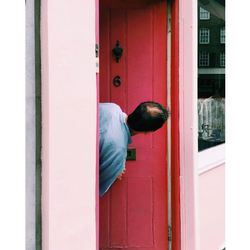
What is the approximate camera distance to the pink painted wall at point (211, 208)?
4.26 meters

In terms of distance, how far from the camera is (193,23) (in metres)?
3.87

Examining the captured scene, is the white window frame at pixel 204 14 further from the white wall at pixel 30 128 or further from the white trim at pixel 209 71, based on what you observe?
the white wall at pixel 30 128

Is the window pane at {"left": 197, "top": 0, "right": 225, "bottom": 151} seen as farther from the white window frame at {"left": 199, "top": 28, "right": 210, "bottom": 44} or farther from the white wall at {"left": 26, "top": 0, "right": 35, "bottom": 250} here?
the white wall at {"left": 26, "top": 0, "right": 35, "bottom": 250}

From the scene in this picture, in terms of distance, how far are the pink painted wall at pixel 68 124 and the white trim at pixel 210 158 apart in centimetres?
166

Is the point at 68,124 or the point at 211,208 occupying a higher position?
the point at 68,124

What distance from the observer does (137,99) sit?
13.1 feet

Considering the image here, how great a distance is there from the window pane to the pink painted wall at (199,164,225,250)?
28 centimetres

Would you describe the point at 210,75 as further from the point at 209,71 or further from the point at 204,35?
the point at 204,35

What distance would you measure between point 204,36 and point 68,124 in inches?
85.7

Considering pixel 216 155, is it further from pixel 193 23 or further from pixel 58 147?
pixel 58 147

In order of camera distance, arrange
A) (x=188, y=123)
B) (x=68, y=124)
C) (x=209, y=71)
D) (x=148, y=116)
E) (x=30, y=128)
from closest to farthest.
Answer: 1. (x=30, y=128)
2. (x=68, y=124)
3. (x=148, y=116)
4. (x=188, y=123)
5. (x=209, y=71)

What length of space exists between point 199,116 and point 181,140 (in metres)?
0.40

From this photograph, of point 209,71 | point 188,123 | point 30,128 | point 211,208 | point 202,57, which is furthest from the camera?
point 211,208

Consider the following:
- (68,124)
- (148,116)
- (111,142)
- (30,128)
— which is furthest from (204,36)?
(30,128)
